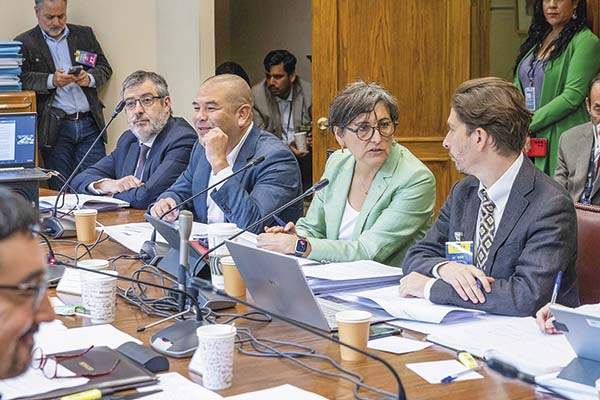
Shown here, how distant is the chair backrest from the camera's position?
226 centimetres

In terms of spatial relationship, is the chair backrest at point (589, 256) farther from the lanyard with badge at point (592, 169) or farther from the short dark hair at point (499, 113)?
the lanyard with badge at point (592, 169)

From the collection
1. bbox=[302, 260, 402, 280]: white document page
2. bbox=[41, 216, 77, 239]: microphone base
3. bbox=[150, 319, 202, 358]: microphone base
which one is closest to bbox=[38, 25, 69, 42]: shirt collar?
bbox=[41, 216, 77, 239]: microphone base

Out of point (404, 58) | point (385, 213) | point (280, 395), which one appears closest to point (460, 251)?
point (385, 213)

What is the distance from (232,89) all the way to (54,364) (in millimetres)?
2015

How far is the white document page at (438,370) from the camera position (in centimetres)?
160

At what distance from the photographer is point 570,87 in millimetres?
4605

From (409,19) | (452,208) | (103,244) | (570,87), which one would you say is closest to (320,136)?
(409,19)

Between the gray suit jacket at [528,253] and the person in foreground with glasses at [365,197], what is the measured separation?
0.41 meters

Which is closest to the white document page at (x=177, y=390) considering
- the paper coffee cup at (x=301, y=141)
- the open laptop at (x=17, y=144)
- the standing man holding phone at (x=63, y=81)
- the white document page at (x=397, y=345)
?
the white document page at (x=397, y=345)

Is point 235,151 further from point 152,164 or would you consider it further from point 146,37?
point 146,37

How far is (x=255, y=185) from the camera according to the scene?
3281 millimetres

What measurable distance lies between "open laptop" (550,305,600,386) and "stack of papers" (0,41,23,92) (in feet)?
15.1

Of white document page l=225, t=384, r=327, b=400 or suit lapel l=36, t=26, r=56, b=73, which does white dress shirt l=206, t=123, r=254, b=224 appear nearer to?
white document page l=225, t=384, r=327, b=400

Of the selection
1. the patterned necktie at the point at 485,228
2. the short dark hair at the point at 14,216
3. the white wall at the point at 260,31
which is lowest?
the patterned necktie at the point at 485,228
